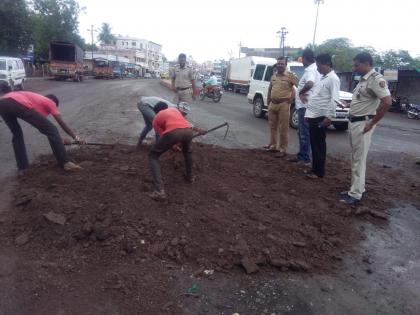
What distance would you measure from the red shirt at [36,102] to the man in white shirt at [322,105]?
3.67m

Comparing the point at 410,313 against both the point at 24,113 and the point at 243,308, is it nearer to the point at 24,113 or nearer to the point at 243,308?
the point at 243,308

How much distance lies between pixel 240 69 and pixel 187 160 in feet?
91.3

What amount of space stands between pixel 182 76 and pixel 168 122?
12.9ft

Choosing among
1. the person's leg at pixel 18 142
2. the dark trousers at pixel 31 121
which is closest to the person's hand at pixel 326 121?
the dark trousers at pixel 31 121

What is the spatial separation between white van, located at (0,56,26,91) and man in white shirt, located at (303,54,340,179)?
16707mm

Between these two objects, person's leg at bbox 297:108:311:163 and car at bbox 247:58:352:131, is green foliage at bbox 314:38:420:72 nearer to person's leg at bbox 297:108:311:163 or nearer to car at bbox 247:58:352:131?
car at bbox 247:58:352:131

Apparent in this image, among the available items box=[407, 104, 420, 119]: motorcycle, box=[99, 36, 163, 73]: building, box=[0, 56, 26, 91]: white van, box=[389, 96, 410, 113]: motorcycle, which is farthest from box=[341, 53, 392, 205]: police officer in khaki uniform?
box=[99, 36, 163, 73]: building

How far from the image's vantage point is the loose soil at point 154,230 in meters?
2.90

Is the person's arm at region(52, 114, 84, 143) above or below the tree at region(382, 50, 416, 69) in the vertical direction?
below

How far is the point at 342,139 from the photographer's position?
981 cm

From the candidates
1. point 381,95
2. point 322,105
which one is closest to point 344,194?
point 322,105

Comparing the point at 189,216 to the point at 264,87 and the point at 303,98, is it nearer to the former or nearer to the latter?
the point at 303,98

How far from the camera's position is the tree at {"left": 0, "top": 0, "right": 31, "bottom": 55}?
26966 millimetres

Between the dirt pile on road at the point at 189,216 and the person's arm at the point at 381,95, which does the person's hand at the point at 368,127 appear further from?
the dirt pile on road at the point at 189,216
